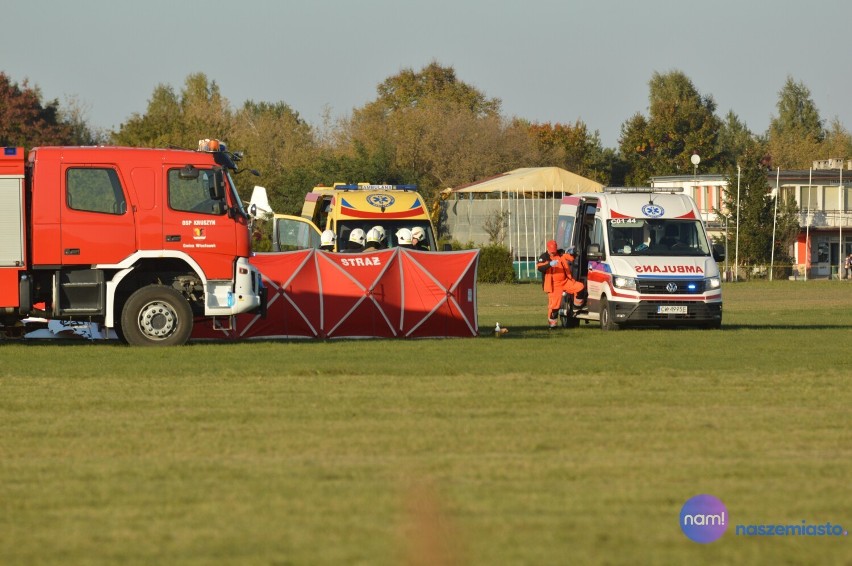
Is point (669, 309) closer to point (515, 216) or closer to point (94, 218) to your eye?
point (94, 218)

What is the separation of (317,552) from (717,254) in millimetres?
19764

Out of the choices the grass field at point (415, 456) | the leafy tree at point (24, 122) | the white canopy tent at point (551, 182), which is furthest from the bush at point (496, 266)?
the grass field at point (415, 456)

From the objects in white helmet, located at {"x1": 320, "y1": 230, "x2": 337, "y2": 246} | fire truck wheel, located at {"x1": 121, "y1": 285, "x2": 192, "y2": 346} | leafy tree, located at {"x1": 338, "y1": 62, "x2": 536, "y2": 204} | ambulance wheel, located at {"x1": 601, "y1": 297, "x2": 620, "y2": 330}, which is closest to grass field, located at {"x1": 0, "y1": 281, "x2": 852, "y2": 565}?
fire truck wheel, located at {"x1": 121, "y1": 285, "x2": 192, "y2": 346}

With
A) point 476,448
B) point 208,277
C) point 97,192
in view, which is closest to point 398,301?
point 208,277

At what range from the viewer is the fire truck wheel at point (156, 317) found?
2027cm

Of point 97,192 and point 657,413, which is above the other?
point 97,192

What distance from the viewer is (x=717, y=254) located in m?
25.9

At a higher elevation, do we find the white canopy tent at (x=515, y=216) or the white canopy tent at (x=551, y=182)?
the white canopy tent at (x=551, y=182)

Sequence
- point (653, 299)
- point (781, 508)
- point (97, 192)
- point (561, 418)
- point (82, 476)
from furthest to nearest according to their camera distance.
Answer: point (653, 299) < point (97, 192) < point (561, 418) < point (82, 476) < point (781, 508)

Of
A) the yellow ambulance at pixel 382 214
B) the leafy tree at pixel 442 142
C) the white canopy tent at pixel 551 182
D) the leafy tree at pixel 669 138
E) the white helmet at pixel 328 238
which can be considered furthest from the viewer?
the leafy tree at pixel 669 138

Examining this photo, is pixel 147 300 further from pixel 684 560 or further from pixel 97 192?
pixel 684 560

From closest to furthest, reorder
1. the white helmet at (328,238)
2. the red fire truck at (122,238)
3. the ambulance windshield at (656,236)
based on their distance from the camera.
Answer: the red fire truck at (122,238)
the ambulance windshield at (656,236)
the white helmet at (328,238)

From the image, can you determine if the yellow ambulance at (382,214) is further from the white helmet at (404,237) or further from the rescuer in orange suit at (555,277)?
the rescuer in orange suit at (555,277)

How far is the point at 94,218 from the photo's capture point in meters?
19.9
